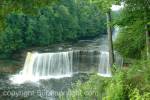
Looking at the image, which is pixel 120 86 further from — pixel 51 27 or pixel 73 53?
pixel 51 27

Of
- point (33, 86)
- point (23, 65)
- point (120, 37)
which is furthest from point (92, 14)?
point (120, 37)

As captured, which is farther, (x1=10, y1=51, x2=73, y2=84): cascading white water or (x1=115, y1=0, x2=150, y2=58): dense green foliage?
(x1=10, y1=51, x2=73, y2=84): cascading white water

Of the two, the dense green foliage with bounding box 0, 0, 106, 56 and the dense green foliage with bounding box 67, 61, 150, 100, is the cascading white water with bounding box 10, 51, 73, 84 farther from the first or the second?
the dense green foliage with bounding box 67, 61, 150, 100

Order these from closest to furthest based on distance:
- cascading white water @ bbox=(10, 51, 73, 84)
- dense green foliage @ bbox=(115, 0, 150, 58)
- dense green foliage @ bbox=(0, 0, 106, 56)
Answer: dense green foliage @ bbox=(115, 0, 150, 58)
cascading white water @ bbox=(10, 51, 73, 84)
dense green foliage @ bbox=(0, 0, 106, 56)

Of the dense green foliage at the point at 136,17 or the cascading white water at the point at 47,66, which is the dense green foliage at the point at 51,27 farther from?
the dense green foliage at the point at 136,17

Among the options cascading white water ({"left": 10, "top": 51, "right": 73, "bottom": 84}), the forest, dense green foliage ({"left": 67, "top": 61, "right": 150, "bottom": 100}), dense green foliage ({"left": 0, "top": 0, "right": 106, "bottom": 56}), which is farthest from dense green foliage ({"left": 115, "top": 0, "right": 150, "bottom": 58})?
dense green foliage ({"left": 0, "top": 0, "right": 106, "bottom": 56})

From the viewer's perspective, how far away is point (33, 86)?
23.7 meters

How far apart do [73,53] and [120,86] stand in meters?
21.1

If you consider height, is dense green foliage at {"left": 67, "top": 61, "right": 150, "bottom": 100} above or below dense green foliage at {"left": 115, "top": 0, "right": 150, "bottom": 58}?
below

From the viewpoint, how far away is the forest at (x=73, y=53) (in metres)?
7.43

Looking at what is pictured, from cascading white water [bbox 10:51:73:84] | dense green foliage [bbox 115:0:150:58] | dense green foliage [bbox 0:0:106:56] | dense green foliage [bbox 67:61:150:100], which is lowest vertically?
cascading white water [bbox 10:51:73:84]

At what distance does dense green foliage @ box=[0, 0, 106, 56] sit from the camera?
37.6 metres

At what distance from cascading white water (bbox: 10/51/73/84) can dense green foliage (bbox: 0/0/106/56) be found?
475 centimetres

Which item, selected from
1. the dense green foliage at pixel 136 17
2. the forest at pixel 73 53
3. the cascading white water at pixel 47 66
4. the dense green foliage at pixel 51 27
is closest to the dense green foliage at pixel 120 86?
the forest at pixel 73 53
